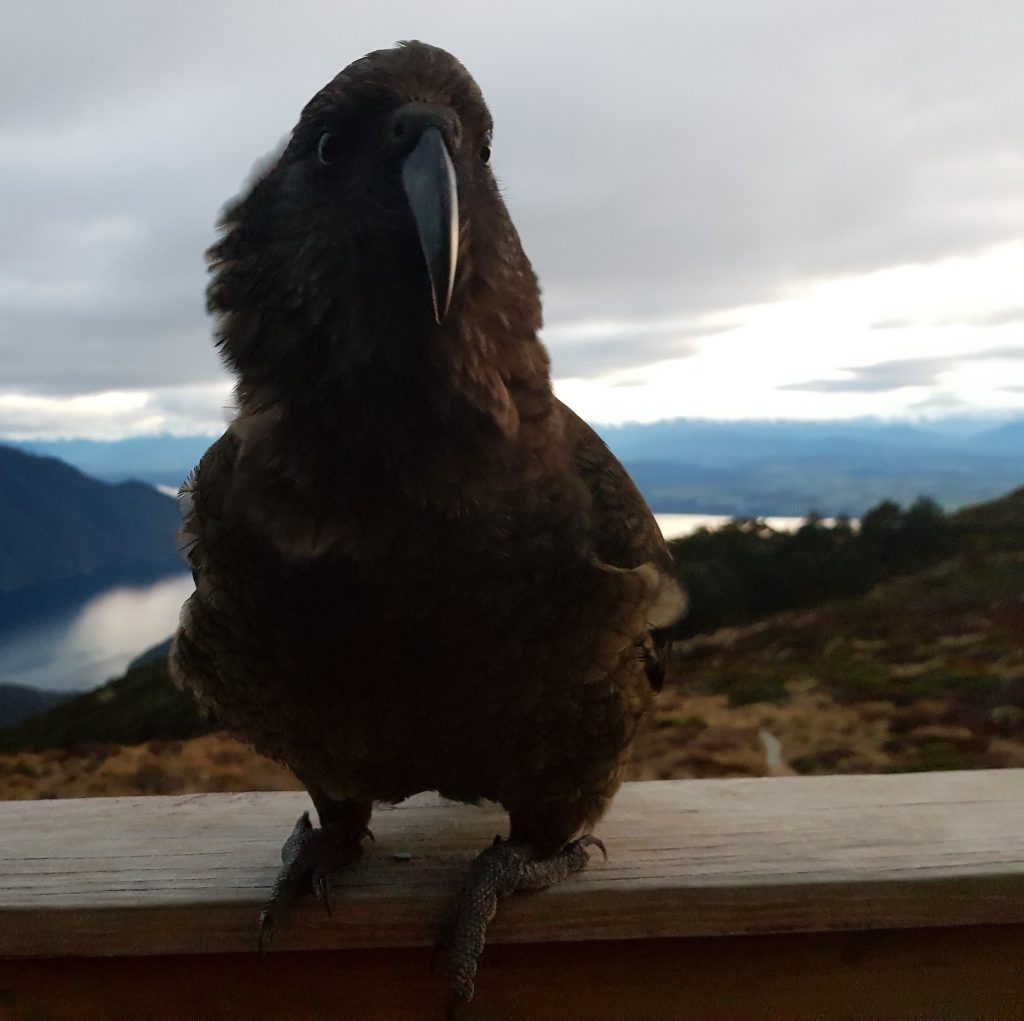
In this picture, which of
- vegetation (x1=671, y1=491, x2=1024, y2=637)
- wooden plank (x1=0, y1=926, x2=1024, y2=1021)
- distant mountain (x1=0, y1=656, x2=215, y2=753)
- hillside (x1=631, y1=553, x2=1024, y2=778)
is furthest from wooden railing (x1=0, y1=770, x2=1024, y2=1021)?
vegetation (x1=671, y1=491, x2=1024, y2=637)

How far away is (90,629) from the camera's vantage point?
6.73 feet

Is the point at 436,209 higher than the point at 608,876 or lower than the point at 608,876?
higher

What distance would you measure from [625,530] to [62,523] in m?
1.62

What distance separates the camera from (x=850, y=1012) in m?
1.10

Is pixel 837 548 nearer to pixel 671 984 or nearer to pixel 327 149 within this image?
pixel 671 984

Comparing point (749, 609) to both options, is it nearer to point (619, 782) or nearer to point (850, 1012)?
point (619, 782)

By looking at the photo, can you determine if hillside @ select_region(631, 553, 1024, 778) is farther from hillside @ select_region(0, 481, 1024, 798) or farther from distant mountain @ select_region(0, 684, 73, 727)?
distant mountain @ select_region(0, 684, 73, 727)

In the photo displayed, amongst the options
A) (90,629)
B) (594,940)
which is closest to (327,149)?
(594,940)

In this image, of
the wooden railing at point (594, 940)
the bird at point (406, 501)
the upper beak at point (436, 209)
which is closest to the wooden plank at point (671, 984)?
the wooden railing at point (594, 940)

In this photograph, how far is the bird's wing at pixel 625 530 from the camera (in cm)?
122

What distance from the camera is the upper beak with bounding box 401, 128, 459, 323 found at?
918 mm

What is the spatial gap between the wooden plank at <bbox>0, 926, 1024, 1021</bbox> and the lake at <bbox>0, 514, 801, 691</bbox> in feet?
2.63

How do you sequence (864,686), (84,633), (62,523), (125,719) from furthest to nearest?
(62,523) → (84,633) → (125,719) → (864,686)

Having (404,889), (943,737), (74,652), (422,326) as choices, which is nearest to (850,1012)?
(404,889)
